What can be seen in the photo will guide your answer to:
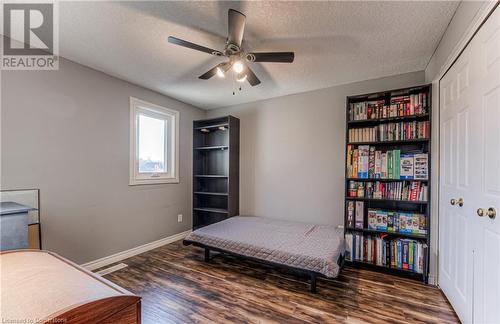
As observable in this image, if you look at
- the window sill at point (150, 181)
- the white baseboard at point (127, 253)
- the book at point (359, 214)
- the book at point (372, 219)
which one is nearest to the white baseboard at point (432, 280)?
the book at point (372, 219)

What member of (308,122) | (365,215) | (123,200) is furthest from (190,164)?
(365,215)

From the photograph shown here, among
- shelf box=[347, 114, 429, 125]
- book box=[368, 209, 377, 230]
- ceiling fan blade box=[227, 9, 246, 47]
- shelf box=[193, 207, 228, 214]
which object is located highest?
ceiling fan blade box=[227, 9, 246, 47]

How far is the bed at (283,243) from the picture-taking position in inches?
83.4

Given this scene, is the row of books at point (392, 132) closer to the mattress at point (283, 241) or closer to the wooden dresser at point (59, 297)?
the mattress at point (283, 241)

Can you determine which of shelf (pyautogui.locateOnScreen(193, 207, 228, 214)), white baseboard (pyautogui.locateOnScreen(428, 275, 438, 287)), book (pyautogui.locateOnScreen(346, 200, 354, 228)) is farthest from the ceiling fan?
white baseboard (pyautogui.locateOnScreen(428, 275, 438, 287))

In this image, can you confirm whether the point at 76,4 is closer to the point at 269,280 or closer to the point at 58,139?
the point at 58,139

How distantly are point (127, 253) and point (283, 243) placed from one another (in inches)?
86.8

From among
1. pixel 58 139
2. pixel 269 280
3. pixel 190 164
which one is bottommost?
pixel 269 280

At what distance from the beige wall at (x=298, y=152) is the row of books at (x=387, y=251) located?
483 mm

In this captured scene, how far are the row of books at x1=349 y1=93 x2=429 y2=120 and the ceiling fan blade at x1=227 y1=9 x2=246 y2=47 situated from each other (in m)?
1.78

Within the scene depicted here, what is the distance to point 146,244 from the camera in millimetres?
3303

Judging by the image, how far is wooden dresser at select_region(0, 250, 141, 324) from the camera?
0.85m

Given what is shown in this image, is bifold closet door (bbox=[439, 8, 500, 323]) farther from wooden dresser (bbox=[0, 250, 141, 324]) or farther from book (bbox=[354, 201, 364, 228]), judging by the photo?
wooden dresser (bbox=[0, 250, 141, 324])

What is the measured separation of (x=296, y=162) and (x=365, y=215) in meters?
1.23
